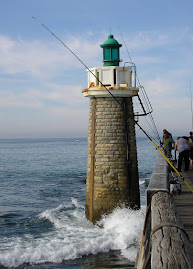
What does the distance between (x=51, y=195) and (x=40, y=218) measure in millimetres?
7262

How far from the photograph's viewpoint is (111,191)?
45.3 ft

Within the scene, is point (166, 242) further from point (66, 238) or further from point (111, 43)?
point (111, 43)

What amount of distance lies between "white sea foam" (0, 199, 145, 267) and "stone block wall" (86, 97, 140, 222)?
56 cm

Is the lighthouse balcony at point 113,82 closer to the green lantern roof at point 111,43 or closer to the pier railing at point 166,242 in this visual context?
the green lantern roof at point 111,43

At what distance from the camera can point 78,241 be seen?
41.8ft

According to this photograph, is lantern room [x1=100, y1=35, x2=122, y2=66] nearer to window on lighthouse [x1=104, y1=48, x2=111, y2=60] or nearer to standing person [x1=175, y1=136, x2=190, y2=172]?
window on lighthouse [x1=104, y1=48, x2=111, y2=60]

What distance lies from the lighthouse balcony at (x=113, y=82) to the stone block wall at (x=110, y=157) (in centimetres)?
32

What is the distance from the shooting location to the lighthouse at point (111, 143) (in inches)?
541

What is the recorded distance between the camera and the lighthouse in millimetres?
13750

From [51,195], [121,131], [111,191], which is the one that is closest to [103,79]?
[121,131]

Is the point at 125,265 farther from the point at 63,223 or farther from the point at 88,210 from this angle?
the point at 63,223

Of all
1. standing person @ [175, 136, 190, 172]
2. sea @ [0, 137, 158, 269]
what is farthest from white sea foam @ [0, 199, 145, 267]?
standing person @ [175, 136, 190, 172]

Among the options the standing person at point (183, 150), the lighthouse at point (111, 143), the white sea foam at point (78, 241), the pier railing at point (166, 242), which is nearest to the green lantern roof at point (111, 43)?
the lighthouse at point (111, 143)

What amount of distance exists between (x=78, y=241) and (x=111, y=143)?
393 centimetres
